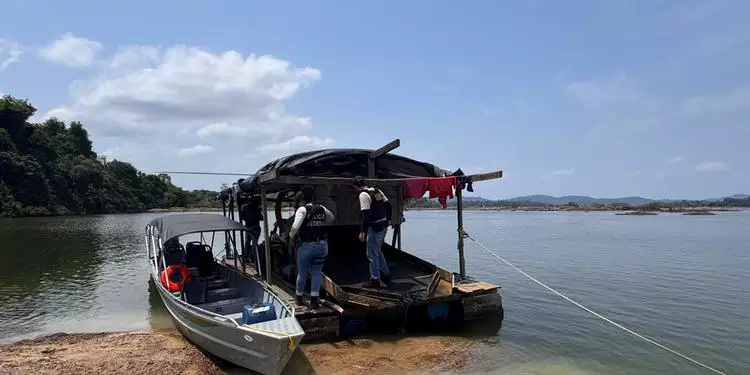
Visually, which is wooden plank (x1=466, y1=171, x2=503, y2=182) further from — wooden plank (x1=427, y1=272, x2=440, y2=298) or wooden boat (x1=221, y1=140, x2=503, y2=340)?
wooden plank (x1=427, y1=272, x2=440, y2=298)

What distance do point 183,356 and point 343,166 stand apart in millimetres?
5164

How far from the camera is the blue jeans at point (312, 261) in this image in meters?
8.24

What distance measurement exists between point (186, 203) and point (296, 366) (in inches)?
3994

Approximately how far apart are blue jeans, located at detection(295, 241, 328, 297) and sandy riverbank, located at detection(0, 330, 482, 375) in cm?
105

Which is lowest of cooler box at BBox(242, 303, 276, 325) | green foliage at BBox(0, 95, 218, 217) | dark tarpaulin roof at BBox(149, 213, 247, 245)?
cooler box at BBox(242, 303, 276, 325)

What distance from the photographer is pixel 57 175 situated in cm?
6644

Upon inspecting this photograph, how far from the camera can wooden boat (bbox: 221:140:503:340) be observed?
8508 millimetres

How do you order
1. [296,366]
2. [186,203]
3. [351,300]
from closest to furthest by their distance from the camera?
[296,366] → [351,300] → [186,203]

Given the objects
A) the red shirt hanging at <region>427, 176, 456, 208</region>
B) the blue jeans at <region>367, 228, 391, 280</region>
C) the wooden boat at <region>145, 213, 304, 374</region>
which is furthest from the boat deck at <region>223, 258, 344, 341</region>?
the red shirt hanging at <region>427, 176, 456, 208</region>

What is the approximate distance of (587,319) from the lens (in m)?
10.6

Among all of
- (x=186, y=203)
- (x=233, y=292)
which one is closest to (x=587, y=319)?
(x=233, y=292)

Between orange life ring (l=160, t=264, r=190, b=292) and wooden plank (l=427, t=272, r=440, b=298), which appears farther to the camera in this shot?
orange life ring (l=160, t=264, r=190, b=292)

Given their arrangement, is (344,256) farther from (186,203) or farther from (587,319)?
(186,203)

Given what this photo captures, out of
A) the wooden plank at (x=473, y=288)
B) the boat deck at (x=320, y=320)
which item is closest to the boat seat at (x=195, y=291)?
the boat deck at (x=320, y=320)
